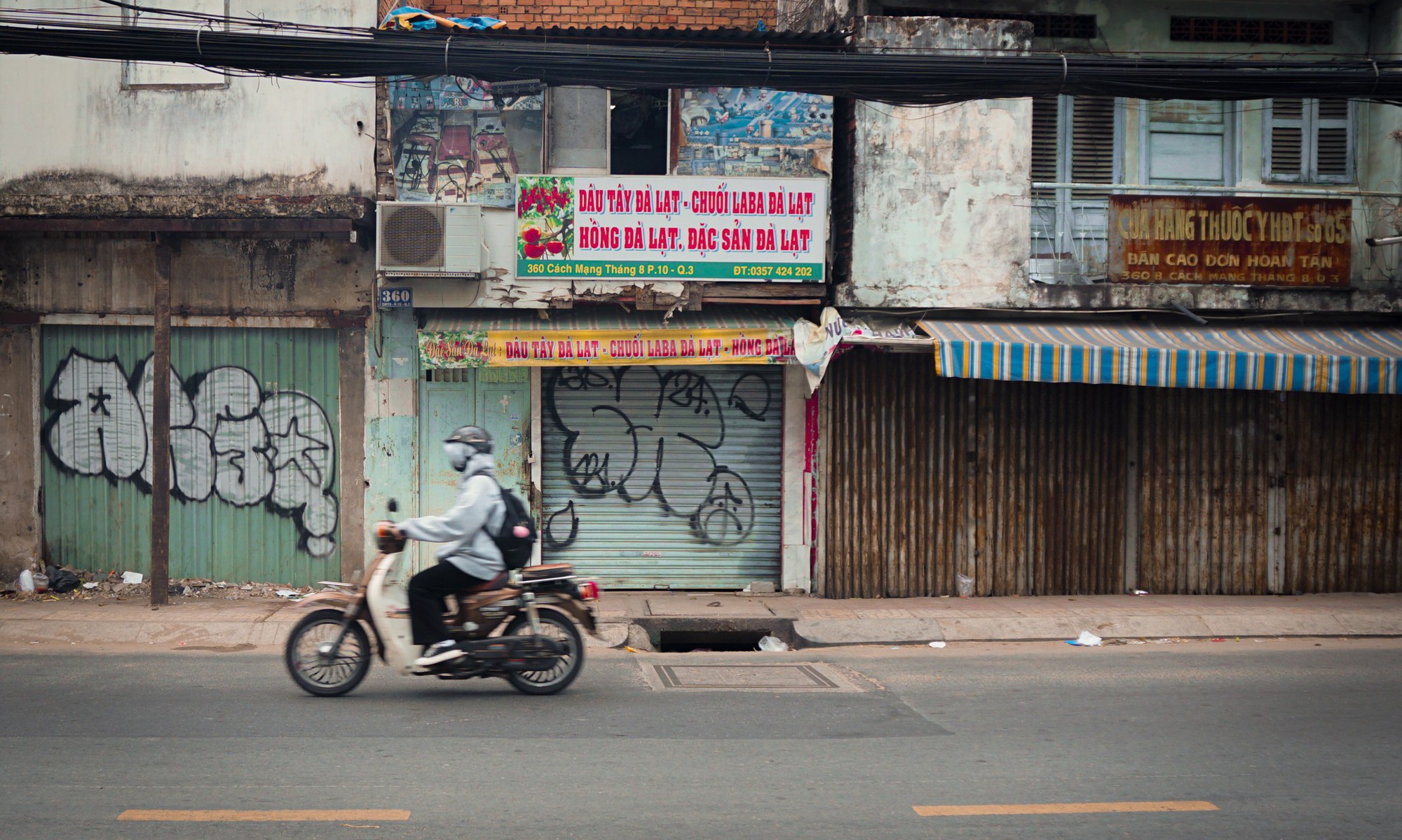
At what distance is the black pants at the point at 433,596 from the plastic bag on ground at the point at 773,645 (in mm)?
3964

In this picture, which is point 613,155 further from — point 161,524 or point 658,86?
point 161,524

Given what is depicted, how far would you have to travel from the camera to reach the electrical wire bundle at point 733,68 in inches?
349

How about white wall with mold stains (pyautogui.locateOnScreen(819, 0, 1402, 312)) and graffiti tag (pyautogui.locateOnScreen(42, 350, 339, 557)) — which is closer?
white wall with mold stains (pyautogui.locateOnScreen(819, 0, 1402, 312))

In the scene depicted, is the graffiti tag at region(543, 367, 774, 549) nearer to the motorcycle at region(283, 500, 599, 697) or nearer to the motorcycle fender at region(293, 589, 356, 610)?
the motorcycle at region(283, 500, 599, 697)

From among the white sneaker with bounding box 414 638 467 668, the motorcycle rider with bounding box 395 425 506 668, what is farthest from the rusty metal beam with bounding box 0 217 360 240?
the white sneaker with bounding box 414 638 467 668

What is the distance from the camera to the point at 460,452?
23.1ft

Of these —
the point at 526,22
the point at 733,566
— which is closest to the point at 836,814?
the point at 733,566

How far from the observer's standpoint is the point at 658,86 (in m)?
9.31

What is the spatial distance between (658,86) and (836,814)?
6267mm

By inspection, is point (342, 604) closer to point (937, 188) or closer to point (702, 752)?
point (702, 752)

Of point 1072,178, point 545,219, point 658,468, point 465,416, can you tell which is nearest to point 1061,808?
point 658,468

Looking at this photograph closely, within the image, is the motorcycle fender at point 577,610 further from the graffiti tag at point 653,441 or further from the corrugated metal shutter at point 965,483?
the corrugated metal shutter at point 965,483

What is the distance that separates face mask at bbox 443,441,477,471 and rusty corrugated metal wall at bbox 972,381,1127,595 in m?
6.65

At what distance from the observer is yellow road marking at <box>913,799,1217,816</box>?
16.7ft
